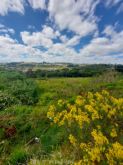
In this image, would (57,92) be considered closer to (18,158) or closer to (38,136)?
(38,136)

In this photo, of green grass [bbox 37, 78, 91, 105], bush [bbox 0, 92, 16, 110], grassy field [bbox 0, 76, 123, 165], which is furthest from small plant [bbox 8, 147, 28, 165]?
bush [bbox 0, 92, 16, 110]

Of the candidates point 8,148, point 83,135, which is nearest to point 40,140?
point 8,148

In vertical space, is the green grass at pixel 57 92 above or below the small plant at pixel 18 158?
below

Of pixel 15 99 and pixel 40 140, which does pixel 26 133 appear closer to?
pixel 40 140

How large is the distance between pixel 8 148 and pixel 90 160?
5.47 meters

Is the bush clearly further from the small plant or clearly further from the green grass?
the small plant

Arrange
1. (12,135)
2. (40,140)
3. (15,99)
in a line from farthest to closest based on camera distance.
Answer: (15,99), (12,135), (40,140)

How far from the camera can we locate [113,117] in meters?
6.50

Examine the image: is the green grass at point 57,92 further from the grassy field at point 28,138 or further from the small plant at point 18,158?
the small plant at point 18,158

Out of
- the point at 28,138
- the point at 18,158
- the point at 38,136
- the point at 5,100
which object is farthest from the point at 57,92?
the point at 18,158

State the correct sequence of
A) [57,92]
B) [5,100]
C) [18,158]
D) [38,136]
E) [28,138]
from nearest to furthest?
[18,158] → [38,136] → [28,138] → [5,100] → [57,92]

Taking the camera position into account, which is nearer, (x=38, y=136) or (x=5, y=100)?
(x=38, y=136)

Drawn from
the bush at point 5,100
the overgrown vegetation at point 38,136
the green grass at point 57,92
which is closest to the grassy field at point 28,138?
the overgrown vegetation at point 38,136

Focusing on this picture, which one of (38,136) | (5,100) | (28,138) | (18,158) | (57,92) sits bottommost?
(57,92)
